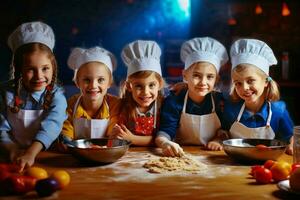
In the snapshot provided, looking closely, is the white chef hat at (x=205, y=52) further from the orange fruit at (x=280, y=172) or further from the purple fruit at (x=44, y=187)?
the purple fruit at (x=44, y=187)

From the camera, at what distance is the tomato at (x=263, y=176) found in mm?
1375

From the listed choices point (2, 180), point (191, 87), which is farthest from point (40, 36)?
point (2, 180)

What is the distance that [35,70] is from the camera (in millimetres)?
1963

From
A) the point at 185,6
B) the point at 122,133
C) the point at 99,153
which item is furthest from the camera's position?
the point at 185,6

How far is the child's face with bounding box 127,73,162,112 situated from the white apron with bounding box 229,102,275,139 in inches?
16.5

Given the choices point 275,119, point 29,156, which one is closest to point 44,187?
point 29,156

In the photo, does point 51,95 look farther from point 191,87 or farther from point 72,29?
point 72,29

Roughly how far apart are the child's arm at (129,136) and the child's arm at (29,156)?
37cm

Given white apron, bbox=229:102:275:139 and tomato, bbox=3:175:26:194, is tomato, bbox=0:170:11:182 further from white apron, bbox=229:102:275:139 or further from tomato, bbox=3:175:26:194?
white apron, bbox=229:102:275:139

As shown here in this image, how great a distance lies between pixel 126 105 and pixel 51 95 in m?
0.40

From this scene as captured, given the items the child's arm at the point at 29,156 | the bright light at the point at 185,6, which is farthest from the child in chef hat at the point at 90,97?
the bright light at the point at 185,6

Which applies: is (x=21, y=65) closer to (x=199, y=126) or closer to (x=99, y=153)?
(x=99, y=153)

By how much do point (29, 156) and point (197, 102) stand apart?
2.98 ft

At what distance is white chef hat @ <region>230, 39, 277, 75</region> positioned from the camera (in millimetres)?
2045
